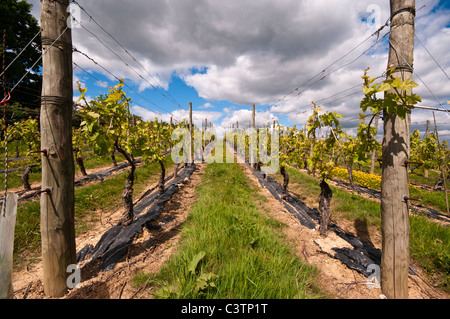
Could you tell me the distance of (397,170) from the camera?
89.0 inches

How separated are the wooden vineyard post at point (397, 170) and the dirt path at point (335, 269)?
0.41m

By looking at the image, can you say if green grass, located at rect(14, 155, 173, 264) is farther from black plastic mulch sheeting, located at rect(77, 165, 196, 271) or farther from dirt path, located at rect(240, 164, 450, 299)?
dirt path, located at rect(240, 164, 450, 299)

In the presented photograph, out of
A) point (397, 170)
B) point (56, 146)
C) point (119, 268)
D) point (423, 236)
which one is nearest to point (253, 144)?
point (423, 236)

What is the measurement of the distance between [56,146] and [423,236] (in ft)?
22.3

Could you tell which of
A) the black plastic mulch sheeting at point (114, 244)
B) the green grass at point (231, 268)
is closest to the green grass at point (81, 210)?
the black plastic mulch sheeting at point (114, 244)

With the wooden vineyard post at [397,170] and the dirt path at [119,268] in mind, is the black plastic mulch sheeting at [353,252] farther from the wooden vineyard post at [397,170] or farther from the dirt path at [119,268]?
the dirt path at [119,268]

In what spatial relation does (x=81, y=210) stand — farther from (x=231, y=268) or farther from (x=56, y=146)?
(x=231, y=268)

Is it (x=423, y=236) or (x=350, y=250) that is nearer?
(x=350, y=250)

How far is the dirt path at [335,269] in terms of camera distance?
2637 mm

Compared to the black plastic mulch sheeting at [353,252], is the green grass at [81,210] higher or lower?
higher

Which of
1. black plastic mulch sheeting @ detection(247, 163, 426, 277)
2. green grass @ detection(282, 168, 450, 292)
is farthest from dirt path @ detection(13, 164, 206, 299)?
green grass @ detection(282, 168, 450, 292)

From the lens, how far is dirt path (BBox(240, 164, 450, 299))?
2.64 meters

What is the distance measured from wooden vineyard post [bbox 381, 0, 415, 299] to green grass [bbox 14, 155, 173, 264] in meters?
5.83
